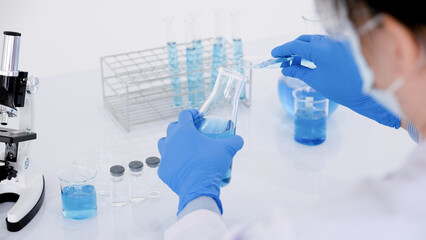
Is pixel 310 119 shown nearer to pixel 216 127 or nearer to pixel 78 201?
pixel 216 127

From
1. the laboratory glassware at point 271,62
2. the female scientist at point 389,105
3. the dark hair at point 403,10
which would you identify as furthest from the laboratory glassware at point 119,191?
the dark hair at point 403,10

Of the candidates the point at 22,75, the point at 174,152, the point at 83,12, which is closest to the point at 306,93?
the point at 174,152

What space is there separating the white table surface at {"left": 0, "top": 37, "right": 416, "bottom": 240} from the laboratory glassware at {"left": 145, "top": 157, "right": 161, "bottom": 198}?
1.0 inches

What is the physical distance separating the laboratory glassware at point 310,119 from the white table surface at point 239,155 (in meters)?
0.03

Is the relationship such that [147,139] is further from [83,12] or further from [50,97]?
[83,12]

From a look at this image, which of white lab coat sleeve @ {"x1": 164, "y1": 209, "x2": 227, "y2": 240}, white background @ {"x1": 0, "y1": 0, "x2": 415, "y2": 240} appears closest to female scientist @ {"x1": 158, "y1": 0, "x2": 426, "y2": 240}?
white lab coat sleeve @ {"x1": 164, "y1": 209, "x2": 227, "y2": 240}

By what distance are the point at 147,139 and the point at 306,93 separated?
532 millimetres

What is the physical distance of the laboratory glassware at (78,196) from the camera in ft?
5.72

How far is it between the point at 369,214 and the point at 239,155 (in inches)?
45.4

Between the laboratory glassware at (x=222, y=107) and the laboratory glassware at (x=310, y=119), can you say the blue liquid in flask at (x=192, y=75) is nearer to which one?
the laboratory glassware at (x=310, y=119)

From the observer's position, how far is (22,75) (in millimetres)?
1723

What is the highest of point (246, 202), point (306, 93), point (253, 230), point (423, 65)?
point (423, 65)

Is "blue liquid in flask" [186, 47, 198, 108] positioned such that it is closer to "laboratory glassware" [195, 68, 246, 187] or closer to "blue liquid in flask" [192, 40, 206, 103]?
"blue liquid in flask" [192, 40, 206, 103]

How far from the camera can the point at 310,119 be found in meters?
2.07
